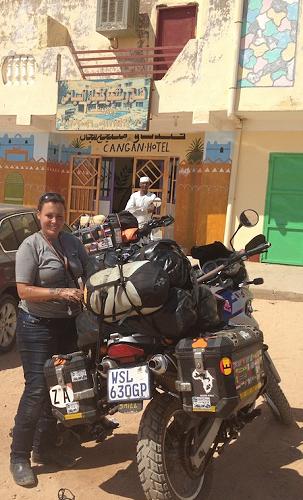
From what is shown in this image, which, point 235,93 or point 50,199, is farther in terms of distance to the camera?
point 235,93

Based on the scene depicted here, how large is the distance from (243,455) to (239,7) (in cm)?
891

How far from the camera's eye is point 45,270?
10.1ft

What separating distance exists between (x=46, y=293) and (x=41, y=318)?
0.88ft

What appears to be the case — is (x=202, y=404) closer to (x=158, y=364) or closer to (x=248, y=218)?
(x=158, y=364)

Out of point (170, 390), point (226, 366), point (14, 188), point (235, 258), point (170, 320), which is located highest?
point (14, 188)

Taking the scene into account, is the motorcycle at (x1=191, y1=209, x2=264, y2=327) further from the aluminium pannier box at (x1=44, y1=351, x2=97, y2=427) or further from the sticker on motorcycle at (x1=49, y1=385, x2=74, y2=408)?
the sticker on motorcycle at (x1=49, y1=385, x2=74, y2=408)

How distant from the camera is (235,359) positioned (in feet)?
8.14

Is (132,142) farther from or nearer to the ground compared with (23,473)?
farther from the ground

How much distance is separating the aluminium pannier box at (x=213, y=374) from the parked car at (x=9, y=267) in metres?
3.32

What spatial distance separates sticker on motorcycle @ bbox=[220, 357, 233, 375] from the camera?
2.42 m

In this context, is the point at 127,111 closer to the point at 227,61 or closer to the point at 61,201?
the point at 227,61

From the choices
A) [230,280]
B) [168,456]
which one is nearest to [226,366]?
[168,456]

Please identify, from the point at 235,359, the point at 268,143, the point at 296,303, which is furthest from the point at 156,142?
the point at 235,359

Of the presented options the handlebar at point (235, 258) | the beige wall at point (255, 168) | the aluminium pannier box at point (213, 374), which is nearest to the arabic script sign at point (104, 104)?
the beige wall at point (255, 168)
